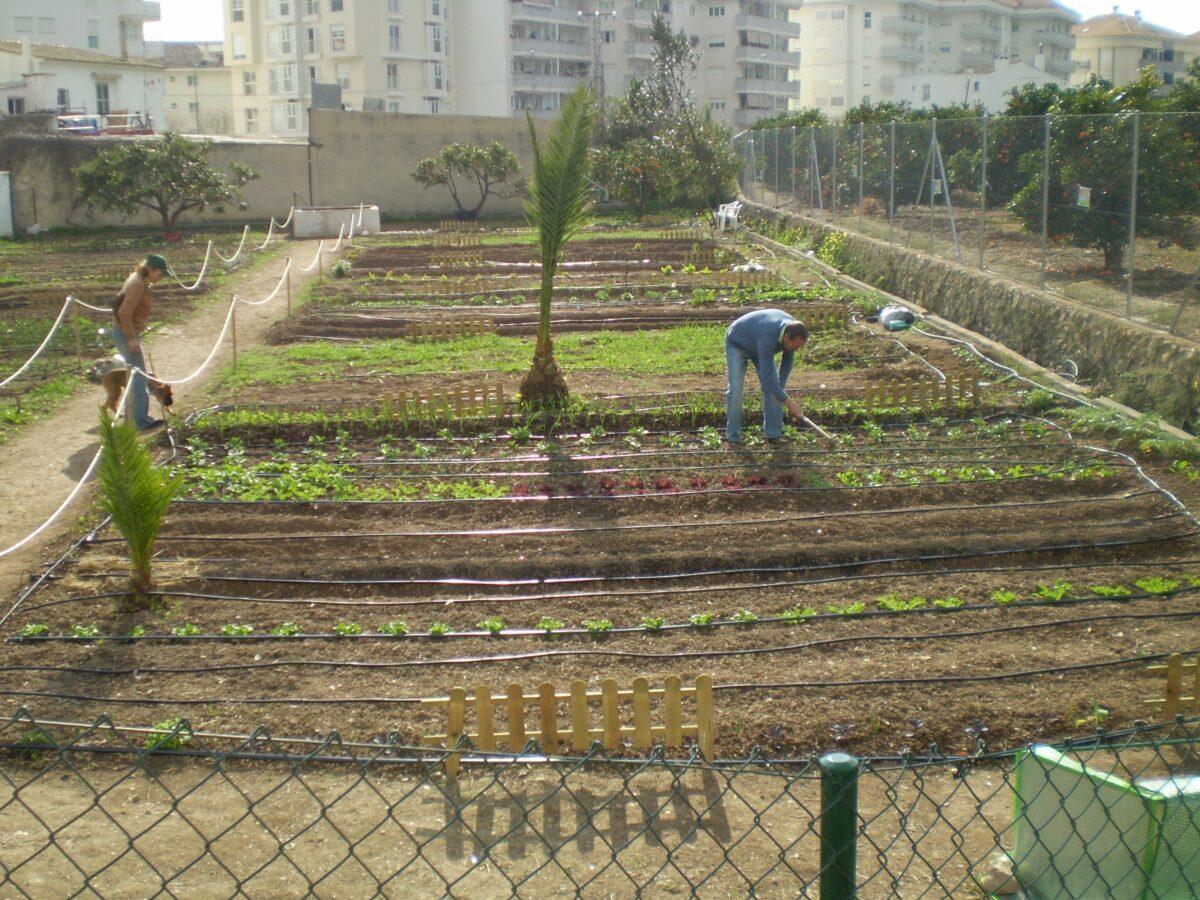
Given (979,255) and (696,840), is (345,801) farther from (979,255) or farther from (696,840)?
(979,255)

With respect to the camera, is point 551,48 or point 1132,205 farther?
point 551,48

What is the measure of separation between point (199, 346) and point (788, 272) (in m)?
11.4

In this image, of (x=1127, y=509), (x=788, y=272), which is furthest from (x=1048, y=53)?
(x=1127, y=509)

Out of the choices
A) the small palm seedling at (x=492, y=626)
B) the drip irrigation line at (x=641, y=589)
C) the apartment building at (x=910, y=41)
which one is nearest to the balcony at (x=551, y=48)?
the apartment building at (x=910, y=41)

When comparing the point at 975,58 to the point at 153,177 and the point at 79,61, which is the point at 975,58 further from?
the point at 153,177

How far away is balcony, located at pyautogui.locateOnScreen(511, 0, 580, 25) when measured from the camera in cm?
6381

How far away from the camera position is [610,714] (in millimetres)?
5777

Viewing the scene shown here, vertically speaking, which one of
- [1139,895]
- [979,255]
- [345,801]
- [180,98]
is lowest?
[345,801]

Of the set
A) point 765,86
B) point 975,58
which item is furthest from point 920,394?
point 975,58

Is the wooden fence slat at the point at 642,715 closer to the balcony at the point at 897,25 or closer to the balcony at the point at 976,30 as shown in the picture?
the balcony at the point at 897,25

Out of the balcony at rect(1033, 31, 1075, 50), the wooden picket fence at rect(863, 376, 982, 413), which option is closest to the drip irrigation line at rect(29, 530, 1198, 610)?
the wooden picket fence at rect(863, 376, 982, 413)

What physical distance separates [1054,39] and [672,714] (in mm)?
91002

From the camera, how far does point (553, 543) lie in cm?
901

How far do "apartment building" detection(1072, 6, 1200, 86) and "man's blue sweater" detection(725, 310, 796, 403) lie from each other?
75.5 metres
